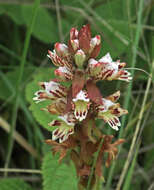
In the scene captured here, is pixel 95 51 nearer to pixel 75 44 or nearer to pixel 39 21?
pixel 75 44

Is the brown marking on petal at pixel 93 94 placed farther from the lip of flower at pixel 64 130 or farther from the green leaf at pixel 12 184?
the green leaf at pixel 12 184

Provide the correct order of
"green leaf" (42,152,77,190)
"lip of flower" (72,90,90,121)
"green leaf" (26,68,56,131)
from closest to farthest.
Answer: "lip of flower" (72,90,90,121) < "green leaf" (42,152,77,190) < "green leaf" (26,68,56,131)

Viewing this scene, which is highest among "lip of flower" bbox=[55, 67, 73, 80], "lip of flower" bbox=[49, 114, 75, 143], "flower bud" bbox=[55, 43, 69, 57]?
"flower bud" bbox=[55, 43, 69, 57]

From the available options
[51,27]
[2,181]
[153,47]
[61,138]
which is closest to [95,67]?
[61,138]

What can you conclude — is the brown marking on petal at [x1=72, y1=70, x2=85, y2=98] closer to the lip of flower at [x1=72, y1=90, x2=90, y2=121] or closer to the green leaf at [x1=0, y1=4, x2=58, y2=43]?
the lip of flower at [x1=72, y1=90, x2=90, y2=121]

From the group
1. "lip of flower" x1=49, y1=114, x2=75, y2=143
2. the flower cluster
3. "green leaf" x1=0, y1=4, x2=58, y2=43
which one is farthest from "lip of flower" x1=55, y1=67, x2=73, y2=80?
→ "green leaf" x1=0, y1=4, x2=58, y2=43

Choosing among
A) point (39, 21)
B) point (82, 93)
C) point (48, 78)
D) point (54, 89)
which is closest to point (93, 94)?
point (82, 93)
